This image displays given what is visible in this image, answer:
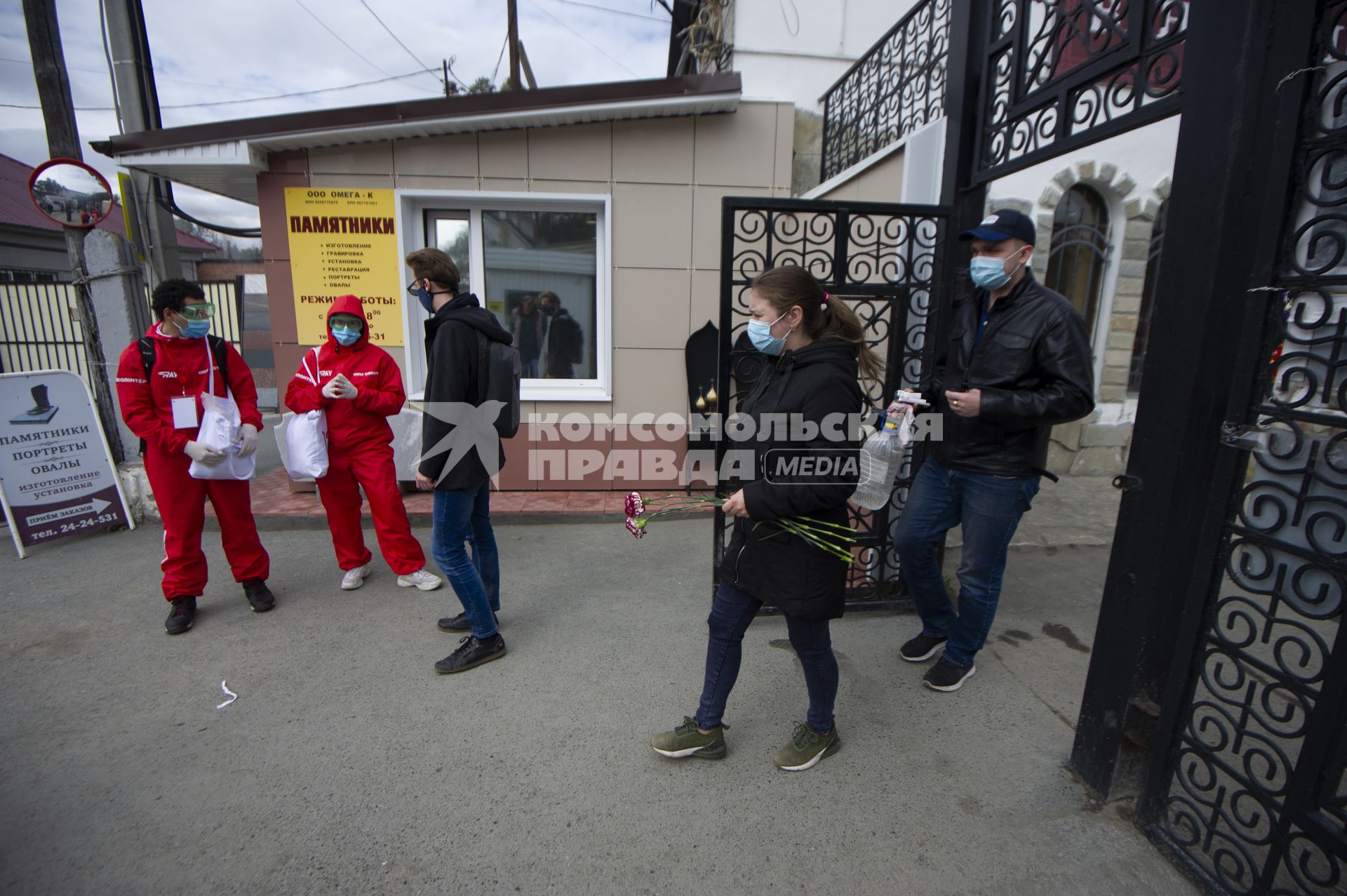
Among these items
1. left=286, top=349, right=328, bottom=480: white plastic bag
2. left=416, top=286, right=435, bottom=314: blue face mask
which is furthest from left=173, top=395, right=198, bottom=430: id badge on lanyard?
left=416, top=286, right=435, bottom=314: blue face mask

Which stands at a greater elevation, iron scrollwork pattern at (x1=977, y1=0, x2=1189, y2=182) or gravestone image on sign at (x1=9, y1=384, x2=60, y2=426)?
iron scrollwork pattern at (x1=977, y1=0, x2=1189, y2=182)

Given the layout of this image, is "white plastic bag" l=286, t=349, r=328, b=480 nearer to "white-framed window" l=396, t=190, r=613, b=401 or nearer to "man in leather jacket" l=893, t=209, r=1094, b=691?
"white-framed window" l=396, t=190, r=613, b=401

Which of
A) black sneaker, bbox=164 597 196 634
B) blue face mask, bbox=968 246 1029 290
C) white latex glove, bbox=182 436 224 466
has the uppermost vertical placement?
blue face mask, bbox=968 246 1029 290

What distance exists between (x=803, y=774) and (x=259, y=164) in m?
5.79

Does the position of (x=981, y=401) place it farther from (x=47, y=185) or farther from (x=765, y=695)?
(x=47, y=185)

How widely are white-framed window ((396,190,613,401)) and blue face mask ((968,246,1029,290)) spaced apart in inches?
137

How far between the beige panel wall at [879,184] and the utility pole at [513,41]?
419 inches

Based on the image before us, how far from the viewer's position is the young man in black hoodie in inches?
115

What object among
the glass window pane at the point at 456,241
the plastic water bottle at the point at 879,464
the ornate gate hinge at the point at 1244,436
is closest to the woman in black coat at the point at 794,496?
the plastic water bottle at the point at 879,464

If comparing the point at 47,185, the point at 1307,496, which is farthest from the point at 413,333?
the point at 1307,496

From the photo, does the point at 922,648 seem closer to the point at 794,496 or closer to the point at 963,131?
the point at 794,496

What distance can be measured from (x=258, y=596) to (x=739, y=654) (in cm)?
307

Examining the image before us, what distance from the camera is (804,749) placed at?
246 cm

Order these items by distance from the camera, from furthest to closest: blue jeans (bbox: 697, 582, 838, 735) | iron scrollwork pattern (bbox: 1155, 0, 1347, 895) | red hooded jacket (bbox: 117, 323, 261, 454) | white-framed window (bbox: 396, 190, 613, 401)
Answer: white-framed window (bbox: 396, 190, 613, 401), red hooded jacket (bbox: 117, 323, 261, 454), blue jeans (bbox: 697, 582, 838, 735), iron scrollwork pattern (bbox: 1155, 0, 1347, 895)
